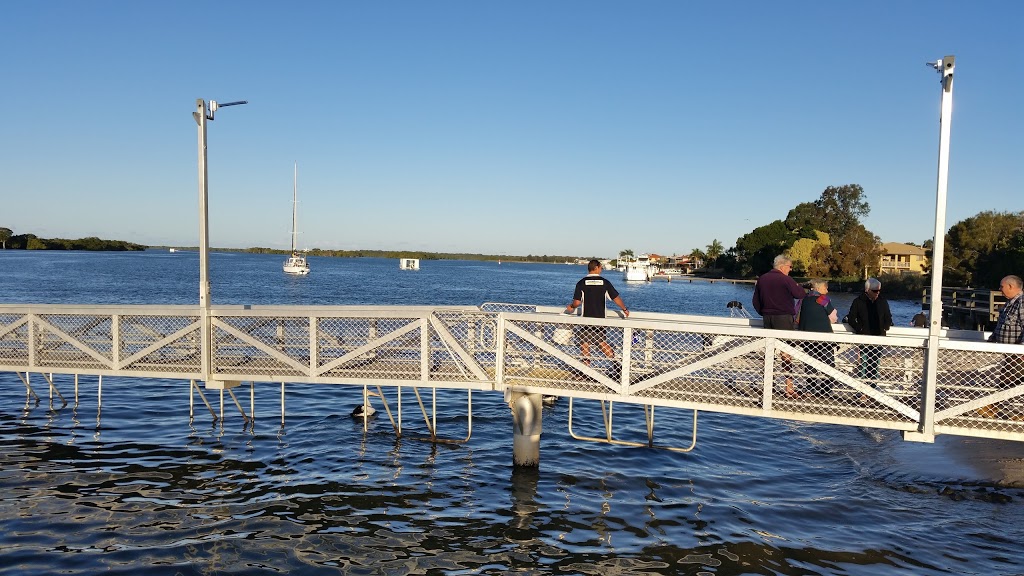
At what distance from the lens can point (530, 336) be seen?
10.9 meters

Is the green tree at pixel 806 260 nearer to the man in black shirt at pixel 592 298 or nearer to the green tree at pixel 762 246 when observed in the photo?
the green tree at pixel 762 246

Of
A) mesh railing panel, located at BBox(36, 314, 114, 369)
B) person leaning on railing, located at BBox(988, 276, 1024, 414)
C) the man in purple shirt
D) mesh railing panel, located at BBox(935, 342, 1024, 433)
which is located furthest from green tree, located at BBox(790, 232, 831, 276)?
mesh railing panel, located at BBox(36, 314, 114, 369)

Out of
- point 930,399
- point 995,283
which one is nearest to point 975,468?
point 930,399

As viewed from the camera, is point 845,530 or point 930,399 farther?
point 845,530

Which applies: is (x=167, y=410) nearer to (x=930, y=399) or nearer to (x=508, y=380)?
(x=508, y=380)

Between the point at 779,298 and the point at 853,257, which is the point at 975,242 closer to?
the point at 853,257

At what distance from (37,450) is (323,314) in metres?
6.32

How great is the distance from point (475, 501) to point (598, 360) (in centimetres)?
301

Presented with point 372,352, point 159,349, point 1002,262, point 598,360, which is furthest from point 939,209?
point 1002,262

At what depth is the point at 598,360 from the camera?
1150cm

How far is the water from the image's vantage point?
8.94 m

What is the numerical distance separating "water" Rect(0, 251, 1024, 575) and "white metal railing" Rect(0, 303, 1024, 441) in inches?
67.7

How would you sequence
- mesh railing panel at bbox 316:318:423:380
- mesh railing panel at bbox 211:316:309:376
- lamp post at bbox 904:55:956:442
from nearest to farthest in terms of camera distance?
lamp post at bbox 904:55:956:442
mesh railing panel at bbox 316:318:423:380
mesh railing panel at bbox 211:316:309:376

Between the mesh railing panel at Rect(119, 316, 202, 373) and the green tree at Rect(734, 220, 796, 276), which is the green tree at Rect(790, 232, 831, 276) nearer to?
the green tree at Rect(734, 220, 796, 276)
